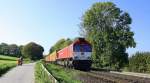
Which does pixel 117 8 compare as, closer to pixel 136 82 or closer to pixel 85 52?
pixel 85 52

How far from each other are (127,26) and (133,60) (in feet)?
102

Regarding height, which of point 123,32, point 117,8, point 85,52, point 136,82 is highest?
point 117,8

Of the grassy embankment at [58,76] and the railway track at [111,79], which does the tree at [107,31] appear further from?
the railway track at [111,79]


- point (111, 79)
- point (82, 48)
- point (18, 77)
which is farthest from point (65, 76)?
point (82, 48)

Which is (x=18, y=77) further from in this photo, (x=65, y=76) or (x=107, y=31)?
(x=107, y=31)

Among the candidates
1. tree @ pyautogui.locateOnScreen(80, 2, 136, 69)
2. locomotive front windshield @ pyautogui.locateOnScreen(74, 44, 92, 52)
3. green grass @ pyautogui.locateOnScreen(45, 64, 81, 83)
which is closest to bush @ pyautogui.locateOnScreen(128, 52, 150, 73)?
locomotive front windshield @ pyautogui.locateOnScreen(74, 44, 92, 52)

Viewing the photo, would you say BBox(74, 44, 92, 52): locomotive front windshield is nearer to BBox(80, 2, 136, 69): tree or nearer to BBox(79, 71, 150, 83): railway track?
BBox(79, 71, 150, 83): railway track

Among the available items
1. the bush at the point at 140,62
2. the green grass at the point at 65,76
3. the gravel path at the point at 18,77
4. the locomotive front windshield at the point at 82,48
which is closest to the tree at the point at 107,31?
the bush at the point at 140,62

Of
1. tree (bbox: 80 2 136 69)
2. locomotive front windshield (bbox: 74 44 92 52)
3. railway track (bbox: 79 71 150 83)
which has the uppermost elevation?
tree (bbox: 80 2 136 69)

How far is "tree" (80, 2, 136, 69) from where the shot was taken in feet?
240

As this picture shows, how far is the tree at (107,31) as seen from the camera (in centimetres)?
7312

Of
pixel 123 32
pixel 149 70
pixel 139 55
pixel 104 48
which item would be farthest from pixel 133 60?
pixel 123 32

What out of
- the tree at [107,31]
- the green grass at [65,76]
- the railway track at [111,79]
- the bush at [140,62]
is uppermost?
the tree at [107,31]

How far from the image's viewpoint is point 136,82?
2570cm
